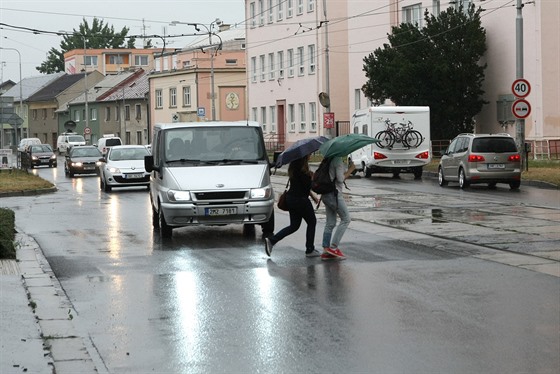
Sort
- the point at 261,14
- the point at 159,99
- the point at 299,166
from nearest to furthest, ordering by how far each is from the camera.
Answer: the point at 299,166, the point at 261,14, the point at 159,99

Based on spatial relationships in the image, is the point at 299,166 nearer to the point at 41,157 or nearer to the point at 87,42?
the point at 41,157

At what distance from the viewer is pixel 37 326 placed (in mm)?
9852

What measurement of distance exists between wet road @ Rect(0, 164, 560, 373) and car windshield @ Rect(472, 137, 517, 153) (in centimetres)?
1094

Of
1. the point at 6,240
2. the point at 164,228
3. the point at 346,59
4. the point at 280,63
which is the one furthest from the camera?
the point at 280,63

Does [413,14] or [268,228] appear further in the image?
[413,14]

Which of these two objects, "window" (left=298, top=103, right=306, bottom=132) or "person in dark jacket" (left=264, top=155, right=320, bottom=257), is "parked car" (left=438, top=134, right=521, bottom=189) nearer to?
"person in dark jacket" (left=264, top=155, right=320, bottom=257)

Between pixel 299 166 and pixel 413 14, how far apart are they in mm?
45452

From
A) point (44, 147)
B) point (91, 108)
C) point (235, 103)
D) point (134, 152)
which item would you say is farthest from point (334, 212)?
point (91, 108)

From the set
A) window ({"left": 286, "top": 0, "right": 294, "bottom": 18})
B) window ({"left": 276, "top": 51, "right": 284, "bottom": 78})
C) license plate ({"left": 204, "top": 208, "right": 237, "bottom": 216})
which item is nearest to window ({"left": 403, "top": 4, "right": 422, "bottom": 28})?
window ({"left": 286, "top": 0, "right": 294, "bottom": 18})

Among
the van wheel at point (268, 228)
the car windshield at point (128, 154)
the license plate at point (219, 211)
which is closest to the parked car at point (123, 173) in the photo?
the car windshield at point (128, 154)

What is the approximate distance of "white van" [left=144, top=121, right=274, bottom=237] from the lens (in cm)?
1781

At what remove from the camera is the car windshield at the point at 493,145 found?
32522 millimetres

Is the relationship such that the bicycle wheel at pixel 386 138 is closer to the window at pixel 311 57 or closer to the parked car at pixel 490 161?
the parked car at pixel 490 161

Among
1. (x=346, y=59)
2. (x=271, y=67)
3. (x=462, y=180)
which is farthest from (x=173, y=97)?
(x=462, y=180)
